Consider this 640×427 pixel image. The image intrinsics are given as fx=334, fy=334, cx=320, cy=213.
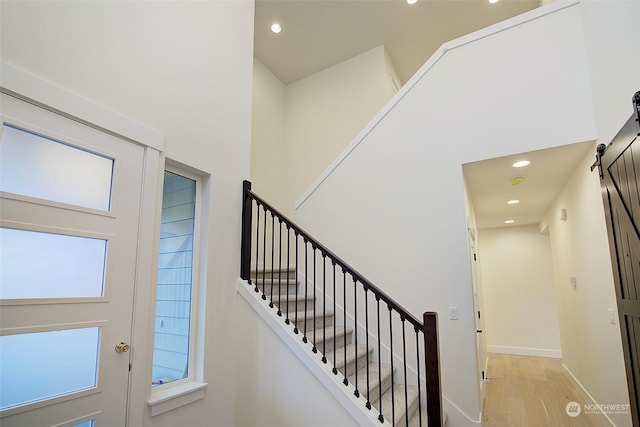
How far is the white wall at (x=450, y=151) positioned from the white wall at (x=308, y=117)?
158 cm

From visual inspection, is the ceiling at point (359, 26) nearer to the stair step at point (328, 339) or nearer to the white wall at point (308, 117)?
the white wall at point (308, 117)

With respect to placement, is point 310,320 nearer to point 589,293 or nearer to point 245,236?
point 245,236

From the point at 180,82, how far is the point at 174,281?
1.58 meters

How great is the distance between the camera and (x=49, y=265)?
5.90 ft

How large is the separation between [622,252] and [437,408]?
1.60 metres

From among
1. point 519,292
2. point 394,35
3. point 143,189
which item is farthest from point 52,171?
point 519,292

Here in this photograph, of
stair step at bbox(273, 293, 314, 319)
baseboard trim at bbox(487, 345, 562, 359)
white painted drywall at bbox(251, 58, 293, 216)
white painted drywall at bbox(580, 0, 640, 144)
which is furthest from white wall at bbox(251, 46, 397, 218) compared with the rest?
baseboard trim at bbox(487, 345, 562, 359)

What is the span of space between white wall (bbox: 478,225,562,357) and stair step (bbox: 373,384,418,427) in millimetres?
4257

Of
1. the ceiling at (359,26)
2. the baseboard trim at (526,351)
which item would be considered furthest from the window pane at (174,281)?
the baseboard trim at (526,351)

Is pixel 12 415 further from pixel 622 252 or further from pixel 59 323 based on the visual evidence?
pixel 622 252

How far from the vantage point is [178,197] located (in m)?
2.79

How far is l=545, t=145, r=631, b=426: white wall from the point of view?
2912 mm

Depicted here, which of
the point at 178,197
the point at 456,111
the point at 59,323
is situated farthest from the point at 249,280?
the point at 456,111

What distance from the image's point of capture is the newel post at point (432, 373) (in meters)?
2.13
